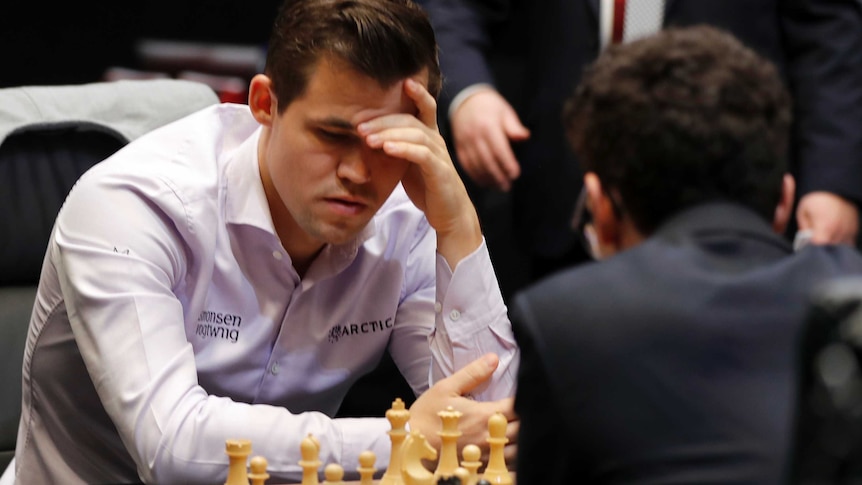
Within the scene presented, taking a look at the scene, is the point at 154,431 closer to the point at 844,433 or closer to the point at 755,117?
the point at 755,117

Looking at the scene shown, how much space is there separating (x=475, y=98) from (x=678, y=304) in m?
1.13

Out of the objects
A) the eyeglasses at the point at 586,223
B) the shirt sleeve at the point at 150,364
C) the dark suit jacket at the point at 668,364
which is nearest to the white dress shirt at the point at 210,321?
the shirt sleeve at the point at 150,364

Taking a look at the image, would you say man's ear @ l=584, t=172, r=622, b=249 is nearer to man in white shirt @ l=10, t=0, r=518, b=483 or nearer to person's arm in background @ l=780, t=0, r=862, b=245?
man in white shirt @ l=10, t=0, r=518, b=483

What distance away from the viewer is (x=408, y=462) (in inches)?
61.8

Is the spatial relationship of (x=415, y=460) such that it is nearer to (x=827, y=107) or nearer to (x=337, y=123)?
(x=337, y=123)

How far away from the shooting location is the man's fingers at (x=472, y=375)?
1.87 meters

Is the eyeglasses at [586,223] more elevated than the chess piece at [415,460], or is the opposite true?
the eyeglasses at [586,223]

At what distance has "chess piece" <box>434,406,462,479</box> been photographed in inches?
64.1

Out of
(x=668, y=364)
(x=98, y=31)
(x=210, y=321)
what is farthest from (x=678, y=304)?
(x=98, y=31)

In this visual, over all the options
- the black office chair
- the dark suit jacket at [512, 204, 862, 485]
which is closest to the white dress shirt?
the dark suit jacket at [512, 204, 862, 485]

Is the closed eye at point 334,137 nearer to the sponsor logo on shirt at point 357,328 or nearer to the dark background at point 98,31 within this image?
the sponsor logo on shirt at point 357,328

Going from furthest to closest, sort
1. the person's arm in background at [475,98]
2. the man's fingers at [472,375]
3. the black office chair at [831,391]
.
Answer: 1. the person's arm in background at [475,98]
2. the man's fingers at [472,375]
3. the black office chair at [831,391]

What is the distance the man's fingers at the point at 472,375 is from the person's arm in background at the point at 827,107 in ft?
2.55

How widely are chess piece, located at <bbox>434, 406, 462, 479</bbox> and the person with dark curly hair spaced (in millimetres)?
385
